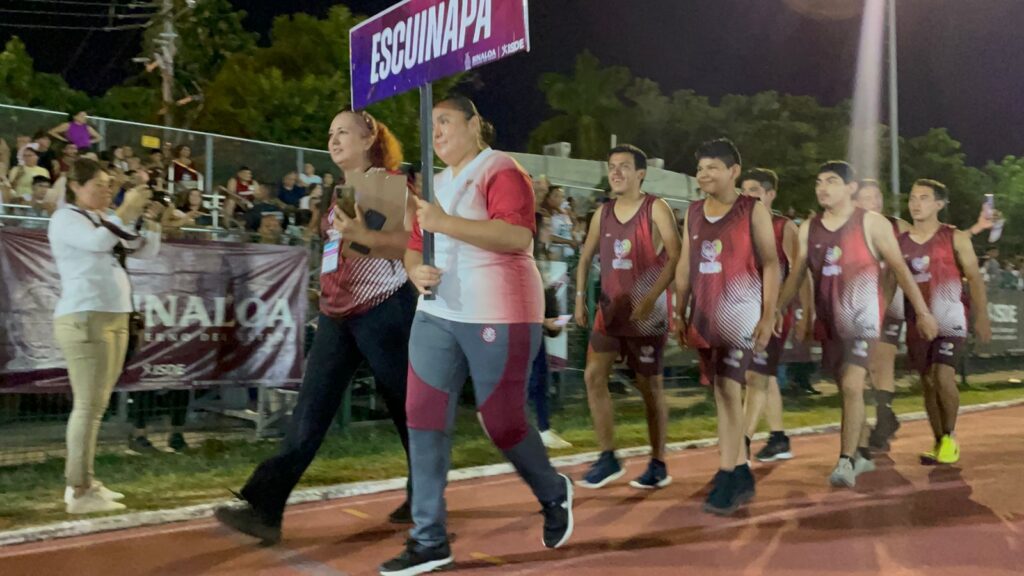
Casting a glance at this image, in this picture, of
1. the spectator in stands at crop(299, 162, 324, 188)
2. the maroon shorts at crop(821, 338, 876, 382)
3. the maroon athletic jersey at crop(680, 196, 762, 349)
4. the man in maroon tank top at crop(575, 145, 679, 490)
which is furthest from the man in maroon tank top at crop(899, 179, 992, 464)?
the spectator in stands at crop(299, 162, 324, 188)

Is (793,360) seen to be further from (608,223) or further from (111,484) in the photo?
(111,484)

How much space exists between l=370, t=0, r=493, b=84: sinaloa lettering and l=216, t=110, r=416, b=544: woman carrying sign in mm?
349

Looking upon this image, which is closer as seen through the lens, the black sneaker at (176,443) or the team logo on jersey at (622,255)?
the team logo on jersey at (622,255)

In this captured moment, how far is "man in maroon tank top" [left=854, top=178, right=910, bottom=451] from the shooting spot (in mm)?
7590

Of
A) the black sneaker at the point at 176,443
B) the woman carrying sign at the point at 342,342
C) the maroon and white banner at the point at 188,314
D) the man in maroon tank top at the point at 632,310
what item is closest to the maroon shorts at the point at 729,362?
the man in maroon tank top at the point at 632,310

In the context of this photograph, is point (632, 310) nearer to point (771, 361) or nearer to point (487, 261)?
point (771, 361)

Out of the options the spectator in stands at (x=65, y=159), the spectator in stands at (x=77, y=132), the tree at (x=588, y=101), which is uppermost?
the tree at (x=588, y=101)

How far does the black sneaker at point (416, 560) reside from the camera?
157 inches

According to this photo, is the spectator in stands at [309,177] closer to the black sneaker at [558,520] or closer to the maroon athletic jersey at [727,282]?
the maroon athletic jersey at [727,282]

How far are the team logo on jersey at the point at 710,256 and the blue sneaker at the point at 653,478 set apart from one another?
1387 millimetres

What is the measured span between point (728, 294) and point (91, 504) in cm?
375

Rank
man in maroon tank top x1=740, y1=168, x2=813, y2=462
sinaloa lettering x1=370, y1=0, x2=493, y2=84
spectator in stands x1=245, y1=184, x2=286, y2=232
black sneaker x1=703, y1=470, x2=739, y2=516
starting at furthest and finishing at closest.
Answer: spectator in stands x1=245, y1=184, x2=286, y2=232 < man in maroon tank top x1=740, y1=168, x2=813, y2=462 < black sneaker x1=703, y1=470, x2=739, y2=516 < sinaloa lettering x1=370, y1=0, x2=493, y2=84

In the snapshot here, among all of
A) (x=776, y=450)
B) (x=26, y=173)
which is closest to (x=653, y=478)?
(x=776, y=450)

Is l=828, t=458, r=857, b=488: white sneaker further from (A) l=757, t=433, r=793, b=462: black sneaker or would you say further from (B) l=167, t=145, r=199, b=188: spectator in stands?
(B) l=167, t=145, r=199, b=188: spectator in stands
